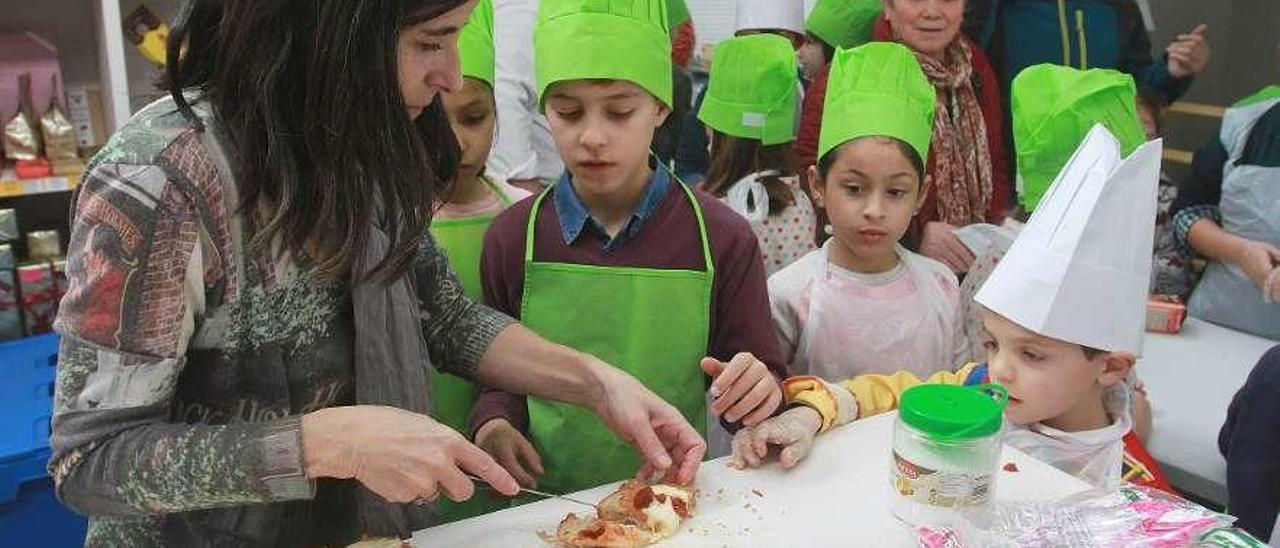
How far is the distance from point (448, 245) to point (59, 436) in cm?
89

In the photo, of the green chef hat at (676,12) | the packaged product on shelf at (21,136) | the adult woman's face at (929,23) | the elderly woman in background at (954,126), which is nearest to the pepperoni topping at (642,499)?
the elderly woman in background at (954,126)

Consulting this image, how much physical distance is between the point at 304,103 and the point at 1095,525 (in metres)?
0.82

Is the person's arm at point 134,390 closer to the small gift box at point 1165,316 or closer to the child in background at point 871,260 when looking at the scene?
the child in background at point 871,260

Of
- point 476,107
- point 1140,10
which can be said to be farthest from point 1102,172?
point 1140,10

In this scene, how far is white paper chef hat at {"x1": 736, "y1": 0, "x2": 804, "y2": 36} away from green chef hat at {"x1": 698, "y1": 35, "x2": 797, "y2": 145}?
0.68m

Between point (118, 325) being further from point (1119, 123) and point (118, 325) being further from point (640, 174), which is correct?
point (1119, 123)

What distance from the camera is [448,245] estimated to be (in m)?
1.68

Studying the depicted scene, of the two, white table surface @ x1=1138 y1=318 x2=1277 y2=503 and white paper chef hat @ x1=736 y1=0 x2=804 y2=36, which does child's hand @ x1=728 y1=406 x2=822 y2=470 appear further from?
white paper chef hat @ x1=736 y1=0 x2=804 y2=36

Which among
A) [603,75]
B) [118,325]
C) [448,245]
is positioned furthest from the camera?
[448,245]

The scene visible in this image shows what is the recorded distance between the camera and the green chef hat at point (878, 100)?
5.62 ft

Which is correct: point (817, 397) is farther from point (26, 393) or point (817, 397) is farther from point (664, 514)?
point (26, 393)

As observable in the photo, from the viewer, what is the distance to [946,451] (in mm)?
978

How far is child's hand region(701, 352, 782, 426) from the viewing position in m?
1.21

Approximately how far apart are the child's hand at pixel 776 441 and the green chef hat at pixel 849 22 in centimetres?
177
